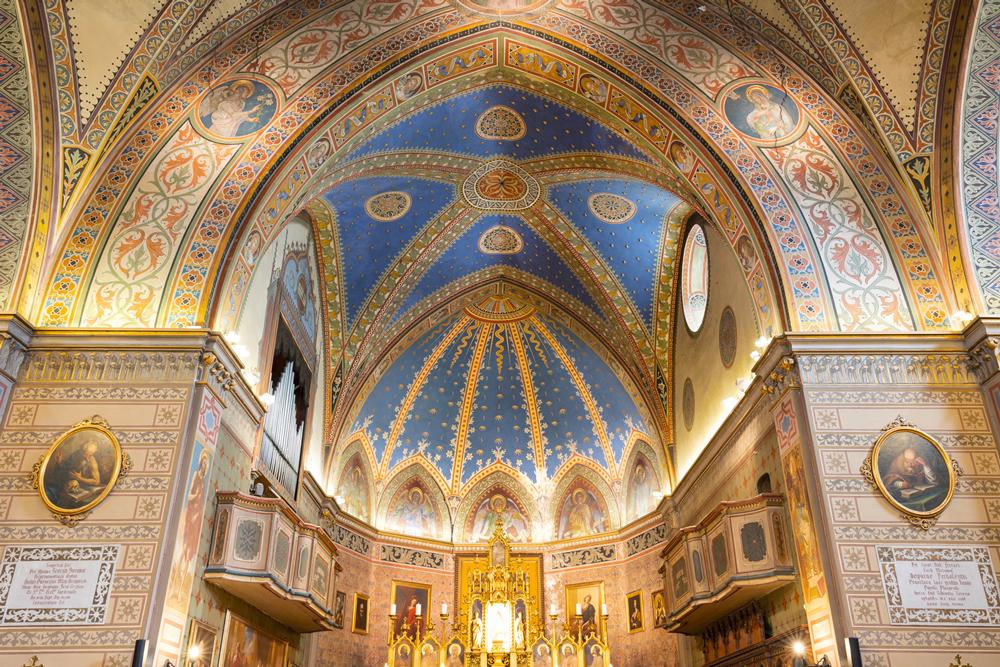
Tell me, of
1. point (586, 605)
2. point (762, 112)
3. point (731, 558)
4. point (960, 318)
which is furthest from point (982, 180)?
point (586, 605)

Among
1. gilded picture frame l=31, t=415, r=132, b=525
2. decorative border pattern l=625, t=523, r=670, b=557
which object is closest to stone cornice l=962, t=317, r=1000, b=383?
decorative border pattern l=625, t=523, r=670, b=557

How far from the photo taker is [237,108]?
481 inches

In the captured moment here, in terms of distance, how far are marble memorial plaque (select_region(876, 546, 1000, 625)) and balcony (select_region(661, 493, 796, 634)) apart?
1496mm

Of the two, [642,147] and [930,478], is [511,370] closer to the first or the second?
[642,147]

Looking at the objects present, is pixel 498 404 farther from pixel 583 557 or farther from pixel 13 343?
pixel 13 343

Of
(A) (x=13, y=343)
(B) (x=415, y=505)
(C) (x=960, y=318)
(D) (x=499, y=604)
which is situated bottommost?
(D) (x=499, y=604)

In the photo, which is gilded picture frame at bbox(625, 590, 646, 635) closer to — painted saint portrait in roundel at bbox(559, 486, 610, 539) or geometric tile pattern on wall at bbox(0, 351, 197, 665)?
painted saint portrait in roundel at bbox(559, 486, 610, 539)

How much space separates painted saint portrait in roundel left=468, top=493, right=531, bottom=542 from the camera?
21703 mm

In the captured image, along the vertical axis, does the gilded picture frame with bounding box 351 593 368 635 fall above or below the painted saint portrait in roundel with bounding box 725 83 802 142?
below

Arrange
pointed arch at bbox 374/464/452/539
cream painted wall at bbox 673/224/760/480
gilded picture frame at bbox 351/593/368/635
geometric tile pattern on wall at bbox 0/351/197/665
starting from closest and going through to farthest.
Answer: geometric tile pattern on wall at bbox 0/351/197/665, cream painted wall at bbox 673/224/760/480, gilded picture frame at bbox 351/593/368/635, pointed arch at bbox 374/464/452/539

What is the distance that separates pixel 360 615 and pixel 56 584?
9.97 meters

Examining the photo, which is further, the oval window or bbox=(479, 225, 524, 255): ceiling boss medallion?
bbox=(479, 225, 524, 255): ceiling boss medallion

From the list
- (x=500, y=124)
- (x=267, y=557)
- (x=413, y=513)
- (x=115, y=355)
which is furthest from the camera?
(x=413, y=513)

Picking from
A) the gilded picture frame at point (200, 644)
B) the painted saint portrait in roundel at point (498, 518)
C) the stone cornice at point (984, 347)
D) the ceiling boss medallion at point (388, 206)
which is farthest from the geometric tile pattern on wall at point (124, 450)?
the painted saint portrait in roundel at point (498, 518)
